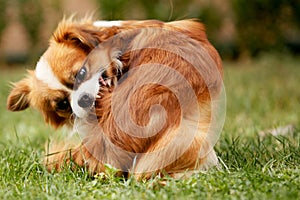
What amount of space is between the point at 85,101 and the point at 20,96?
772 millimetres

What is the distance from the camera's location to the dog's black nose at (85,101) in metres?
3.22

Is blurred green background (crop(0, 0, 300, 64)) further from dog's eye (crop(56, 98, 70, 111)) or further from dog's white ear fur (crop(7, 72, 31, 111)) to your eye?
dog's eye (crop(56, 98, 70, 111))

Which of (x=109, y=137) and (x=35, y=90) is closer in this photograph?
(x=109, y=137)

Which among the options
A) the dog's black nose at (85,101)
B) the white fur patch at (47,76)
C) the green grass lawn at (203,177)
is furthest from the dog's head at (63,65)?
the green grass lawn at (203,177)

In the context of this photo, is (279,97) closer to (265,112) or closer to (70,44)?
(265,112)

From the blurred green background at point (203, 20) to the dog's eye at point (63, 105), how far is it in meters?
6.92

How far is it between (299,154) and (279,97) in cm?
307

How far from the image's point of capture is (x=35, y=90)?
11.8 ft

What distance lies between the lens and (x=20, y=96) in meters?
3.82

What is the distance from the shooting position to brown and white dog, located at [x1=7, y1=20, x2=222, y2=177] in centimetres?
300

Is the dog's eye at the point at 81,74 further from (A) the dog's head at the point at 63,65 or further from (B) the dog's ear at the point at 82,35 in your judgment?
(B) the dog's ear at the point at 82,35

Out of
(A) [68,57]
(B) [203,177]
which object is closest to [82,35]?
(A) [68,57]

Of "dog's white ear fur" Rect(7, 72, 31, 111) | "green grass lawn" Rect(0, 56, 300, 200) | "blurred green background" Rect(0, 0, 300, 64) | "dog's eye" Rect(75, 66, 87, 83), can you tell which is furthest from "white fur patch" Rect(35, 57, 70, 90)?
"blurred green background" Rect(0, 0, 300, 64)

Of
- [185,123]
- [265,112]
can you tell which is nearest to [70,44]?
[185,123]
